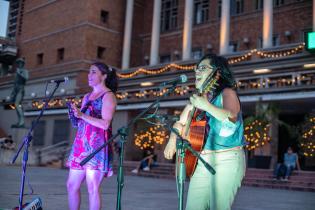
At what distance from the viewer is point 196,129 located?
3391 millimetres

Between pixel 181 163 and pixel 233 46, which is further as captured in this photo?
pixel 233 46

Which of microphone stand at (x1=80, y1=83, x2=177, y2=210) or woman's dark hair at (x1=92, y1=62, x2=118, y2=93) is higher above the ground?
woman's dark hair at (x1=92, y1=62, x2=118, y2=93)

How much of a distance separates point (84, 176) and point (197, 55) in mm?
30970

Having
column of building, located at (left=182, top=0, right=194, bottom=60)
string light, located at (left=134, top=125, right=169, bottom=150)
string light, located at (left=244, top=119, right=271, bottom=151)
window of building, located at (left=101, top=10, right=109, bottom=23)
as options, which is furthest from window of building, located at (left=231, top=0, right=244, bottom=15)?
string light, located at (left=244, top=119, right=271, bottom=151)

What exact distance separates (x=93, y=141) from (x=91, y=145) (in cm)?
5

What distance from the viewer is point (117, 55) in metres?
37.8

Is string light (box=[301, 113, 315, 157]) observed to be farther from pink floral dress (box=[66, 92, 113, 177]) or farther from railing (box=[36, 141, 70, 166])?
pink floral dress (box=[66, 92, 113, 177])

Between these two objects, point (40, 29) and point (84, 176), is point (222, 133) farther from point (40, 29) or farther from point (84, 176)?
point (40, 29)

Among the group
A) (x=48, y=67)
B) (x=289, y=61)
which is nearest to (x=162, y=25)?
(x=48, y=67)

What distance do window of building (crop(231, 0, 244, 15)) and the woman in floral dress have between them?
95.5 feet

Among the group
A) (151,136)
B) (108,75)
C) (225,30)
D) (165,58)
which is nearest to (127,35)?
(165,58)

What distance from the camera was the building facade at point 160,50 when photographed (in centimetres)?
2270

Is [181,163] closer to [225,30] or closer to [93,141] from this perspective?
[93,141]

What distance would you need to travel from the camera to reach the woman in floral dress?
13.6 ft
